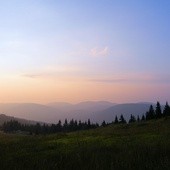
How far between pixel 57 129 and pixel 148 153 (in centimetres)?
13996

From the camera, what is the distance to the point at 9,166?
13.3 metres

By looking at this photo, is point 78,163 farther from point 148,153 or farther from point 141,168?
point 148,153

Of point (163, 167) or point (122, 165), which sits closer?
point (163, 167)

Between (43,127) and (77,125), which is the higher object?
(77,125)

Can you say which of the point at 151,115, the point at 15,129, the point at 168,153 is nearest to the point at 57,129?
the point at 15,129

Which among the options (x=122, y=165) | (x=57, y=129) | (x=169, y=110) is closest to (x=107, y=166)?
(x=122, y=165)

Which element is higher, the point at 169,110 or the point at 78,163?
the point at 169,110

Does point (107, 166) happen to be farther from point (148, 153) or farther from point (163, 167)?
point (148, 153)

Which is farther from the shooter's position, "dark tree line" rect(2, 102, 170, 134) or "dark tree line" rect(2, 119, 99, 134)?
"dark tree line" rect(2, 119, 99, 134)

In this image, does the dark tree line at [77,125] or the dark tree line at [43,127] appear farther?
the dark tree line at [43,127]

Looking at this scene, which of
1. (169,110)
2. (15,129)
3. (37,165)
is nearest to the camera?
(37,165)

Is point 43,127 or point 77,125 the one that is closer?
point 77,125

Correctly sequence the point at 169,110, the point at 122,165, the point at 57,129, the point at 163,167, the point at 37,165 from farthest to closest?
the point at 57,129, the point at 169,110, the point at 37,165, the point at 122,165, the point at 163,167

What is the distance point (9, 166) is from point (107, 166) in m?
3.71
